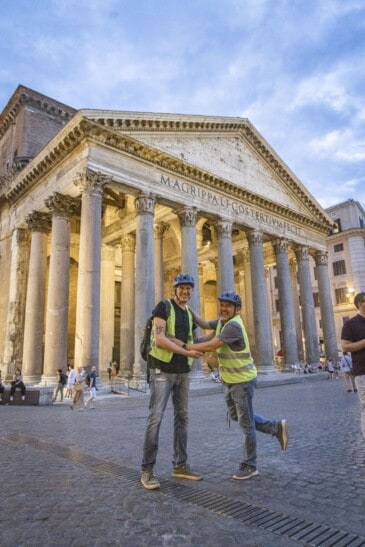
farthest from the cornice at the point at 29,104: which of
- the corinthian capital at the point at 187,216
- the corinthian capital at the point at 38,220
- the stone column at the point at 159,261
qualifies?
the corinthian capital at the point at 187,216

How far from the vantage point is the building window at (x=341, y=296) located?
34.8m

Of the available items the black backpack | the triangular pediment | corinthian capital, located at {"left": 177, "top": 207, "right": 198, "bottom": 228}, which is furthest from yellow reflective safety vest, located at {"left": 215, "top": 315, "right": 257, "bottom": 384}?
corinthian capital, located at {"left": 177, "top": 207, "right": 198, "bottom": 228}

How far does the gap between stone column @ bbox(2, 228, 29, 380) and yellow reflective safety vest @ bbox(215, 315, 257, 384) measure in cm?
1608

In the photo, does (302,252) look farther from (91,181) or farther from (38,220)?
(38,220)

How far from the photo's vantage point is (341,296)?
35.2m

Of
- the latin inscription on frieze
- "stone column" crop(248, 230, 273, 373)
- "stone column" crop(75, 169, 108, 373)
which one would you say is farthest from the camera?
"stone column" crop(248, 230, 273, 373)

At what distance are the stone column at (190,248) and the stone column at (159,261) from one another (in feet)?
8.50

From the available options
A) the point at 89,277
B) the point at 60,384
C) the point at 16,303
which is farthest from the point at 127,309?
the point at 60,384

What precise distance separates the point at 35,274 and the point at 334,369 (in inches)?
645

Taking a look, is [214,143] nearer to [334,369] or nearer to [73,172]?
[73,172]

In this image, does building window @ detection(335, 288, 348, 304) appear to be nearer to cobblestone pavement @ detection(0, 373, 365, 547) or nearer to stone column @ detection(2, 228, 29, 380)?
stone column @ detection(2, 228, 29, 380)

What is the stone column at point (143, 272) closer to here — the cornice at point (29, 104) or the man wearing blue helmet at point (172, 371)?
the man wearing blue helmet at point (172, 371)

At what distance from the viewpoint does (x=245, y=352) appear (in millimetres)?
3730

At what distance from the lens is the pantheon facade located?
48.0 feet
